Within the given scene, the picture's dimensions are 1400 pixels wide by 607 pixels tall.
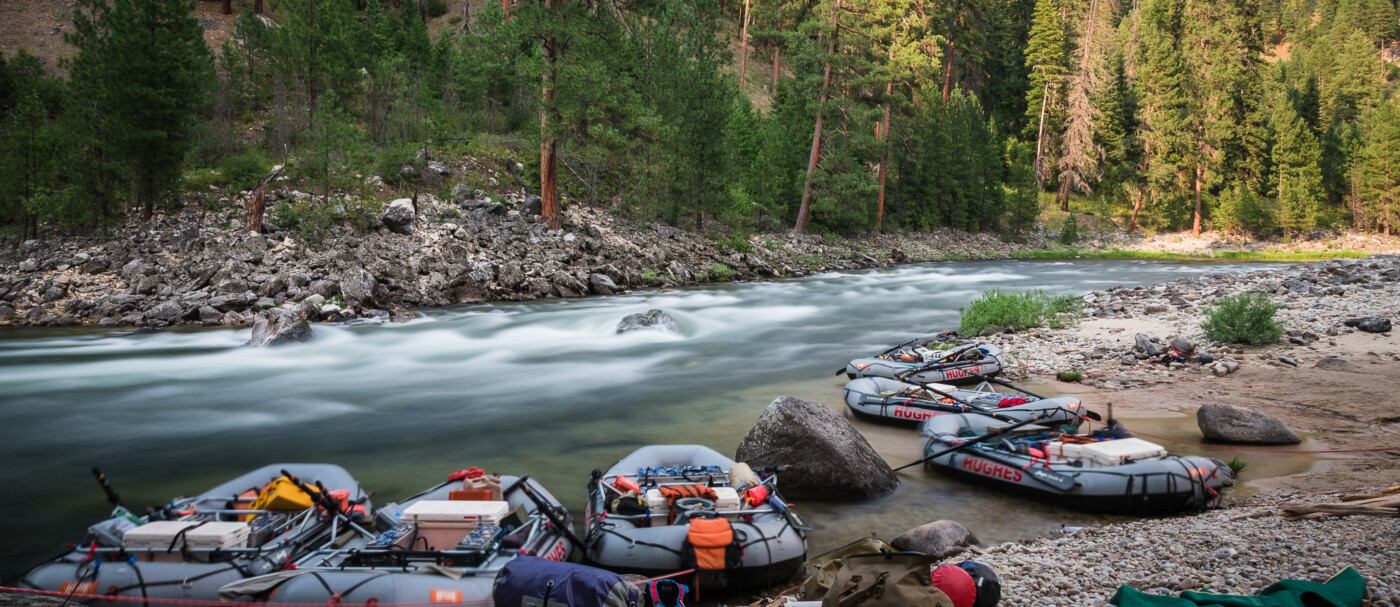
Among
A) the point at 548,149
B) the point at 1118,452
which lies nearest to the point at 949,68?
the point at 548,149

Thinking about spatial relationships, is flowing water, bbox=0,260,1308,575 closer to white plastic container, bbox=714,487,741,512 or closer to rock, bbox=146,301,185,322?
rock, bbox=146,301,185,322

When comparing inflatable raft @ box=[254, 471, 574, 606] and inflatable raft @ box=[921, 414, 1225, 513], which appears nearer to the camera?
inflatable raft @ box=[254, 471, 574, 606]

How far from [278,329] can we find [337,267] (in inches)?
175

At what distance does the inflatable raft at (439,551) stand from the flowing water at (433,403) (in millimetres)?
1562

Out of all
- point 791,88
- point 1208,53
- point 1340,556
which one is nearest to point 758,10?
point 791,88

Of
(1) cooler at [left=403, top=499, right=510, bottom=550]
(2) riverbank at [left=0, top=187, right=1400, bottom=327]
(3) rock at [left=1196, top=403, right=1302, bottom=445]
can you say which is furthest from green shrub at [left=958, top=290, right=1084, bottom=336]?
(1) cooler at [left=403, top=499, right=510, bottom=550]

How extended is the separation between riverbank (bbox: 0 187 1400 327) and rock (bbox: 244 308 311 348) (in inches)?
51.3

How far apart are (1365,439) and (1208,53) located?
51899 millimetres

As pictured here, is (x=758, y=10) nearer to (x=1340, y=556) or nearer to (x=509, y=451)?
(x=509, y=451)

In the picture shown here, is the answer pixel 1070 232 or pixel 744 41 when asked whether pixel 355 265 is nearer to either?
pixel 744 41

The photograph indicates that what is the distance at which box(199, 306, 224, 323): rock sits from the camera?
1730 centimetres

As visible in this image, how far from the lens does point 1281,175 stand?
1875 inches

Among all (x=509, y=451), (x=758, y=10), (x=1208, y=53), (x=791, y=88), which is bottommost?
(x=509, y=451)

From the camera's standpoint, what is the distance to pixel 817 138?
3612 cm
